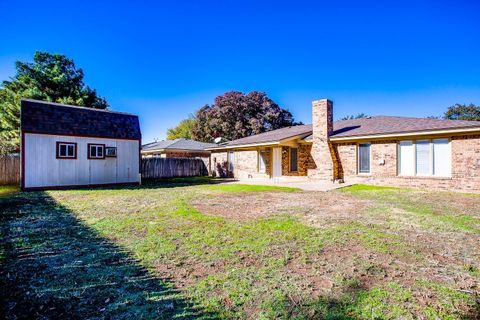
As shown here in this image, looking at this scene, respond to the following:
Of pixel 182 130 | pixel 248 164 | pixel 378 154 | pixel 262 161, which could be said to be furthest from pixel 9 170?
pixel 182 130

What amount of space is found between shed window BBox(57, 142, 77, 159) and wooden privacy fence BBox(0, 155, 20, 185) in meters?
4.19

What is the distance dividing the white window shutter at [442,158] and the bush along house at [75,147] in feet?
51.0

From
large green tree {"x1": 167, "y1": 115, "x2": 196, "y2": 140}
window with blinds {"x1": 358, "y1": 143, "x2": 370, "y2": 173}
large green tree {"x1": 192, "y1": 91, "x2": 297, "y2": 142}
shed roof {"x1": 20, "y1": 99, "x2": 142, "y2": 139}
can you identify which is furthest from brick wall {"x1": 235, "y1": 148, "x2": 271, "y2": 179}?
large green tree {"x1": 167, "y1": 115, "x2": 196, "y2": 140}

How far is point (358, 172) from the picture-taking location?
14.0 metres

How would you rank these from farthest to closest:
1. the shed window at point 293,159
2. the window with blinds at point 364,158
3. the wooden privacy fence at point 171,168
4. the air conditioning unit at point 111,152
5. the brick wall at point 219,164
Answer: the brick wall at point 219,164 < the wooden privacy fence at point 171,168 < the shed window at point 293,159 < the air conditioning unit at point 111,152 < the window with blinds at point 364,158

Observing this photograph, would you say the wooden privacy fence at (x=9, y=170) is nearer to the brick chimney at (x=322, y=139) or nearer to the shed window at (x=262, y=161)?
the shed window at (x=262, y=161)

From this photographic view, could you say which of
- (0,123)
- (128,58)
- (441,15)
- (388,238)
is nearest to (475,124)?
(441,15)

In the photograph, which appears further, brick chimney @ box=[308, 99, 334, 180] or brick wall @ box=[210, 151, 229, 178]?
brick wall @ box=[210, 151, 229, 178]

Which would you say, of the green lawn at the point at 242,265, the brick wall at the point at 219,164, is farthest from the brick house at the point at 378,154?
the green lawn at the point at 242,265

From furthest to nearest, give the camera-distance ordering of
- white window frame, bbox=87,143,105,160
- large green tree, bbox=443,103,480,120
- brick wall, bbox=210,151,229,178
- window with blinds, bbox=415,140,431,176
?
large green tree, bbox=443,103,480,120 < brick wall, bbox=210,151,229,178 < white window frame, bbox=87,143,105,160 < window with blinds, bbox=415,140,431,176

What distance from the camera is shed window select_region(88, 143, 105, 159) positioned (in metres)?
14.5

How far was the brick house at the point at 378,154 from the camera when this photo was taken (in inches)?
429

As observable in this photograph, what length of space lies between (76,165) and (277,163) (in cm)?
1159

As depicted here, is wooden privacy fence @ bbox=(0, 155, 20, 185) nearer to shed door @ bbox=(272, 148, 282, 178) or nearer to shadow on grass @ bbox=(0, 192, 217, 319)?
shadow on grass @ bbox=(0, 192, 217, 319)
